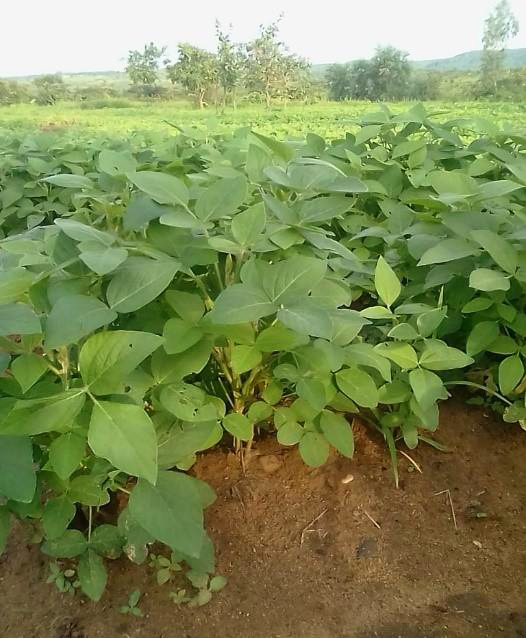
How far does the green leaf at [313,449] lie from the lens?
0.97 m

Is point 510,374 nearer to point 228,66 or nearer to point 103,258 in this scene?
point 103,258

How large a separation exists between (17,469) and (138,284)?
23 cm

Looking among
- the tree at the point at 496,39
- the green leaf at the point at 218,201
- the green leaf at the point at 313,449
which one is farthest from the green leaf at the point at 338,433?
the tree at the point at 496,39

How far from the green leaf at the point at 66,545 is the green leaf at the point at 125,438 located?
34 cm

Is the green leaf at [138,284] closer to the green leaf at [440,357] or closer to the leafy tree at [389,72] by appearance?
the green leaf at [440,357]

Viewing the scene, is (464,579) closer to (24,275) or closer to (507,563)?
(507,563)

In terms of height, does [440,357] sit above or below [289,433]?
above

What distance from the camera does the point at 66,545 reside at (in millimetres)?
842

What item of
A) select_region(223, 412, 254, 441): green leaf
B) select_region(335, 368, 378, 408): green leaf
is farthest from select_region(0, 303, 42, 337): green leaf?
select_region(335, 368, 378, 408): green leaf

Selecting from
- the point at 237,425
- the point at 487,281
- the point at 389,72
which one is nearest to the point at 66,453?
the point at 237,425

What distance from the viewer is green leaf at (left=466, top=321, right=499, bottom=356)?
1.04m

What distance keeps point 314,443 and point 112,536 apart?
34 cm

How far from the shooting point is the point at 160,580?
35.6 inches

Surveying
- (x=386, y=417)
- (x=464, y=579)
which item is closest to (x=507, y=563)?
(x=464, y=579)
